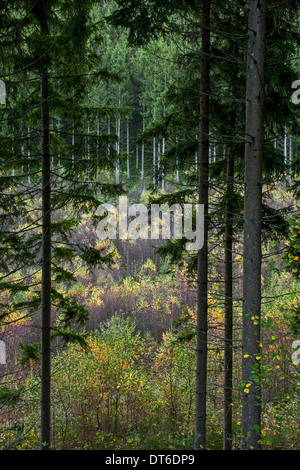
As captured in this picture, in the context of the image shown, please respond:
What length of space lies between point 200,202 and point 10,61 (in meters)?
4.15

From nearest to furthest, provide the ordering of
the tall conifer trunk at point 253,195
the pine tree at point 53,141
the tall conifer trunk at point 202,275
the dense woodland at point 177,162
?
the tall conifer trunk at point 253,195
the dense woodland at point 177,162
the pine tree at point 53,141
the tall conifer trunk at point 202,275

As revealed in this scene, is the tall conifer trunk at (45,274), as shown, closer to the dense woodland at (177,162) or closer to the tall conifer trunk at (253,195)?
the dense woodland at (177,162)

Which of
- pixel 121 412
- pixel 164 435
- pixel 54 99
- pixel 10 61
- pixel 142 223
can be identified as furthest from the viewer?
pixel 142 223

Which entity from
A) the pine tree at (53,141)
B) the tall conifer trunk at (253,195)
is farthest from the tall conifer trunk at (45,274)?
the tall conifer trunk at (253,195)

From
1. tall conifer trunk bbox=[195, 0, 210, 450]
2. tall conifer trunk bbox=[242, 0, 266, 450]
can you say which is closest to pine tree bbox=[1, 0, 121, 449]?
tall conifer trunk bbox=[195, 0, 210, 450]

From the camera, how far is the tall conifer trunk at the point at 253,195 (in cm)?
417

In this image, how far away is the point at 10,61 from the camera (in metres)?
5.56

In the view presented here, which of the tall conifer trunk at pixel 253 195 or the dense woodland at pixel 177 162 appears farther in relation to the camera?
the dense woodland at pixel 177 162

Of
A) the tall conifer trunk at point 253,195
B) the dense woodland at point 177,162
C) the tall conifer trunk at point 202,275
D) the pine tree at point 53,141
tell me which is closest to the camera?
the tall conifer trunk at point 253,195

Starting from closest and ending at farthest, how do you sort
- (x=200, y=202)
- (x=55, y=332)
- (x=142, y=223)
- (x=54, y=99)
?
(x=54, y=99)
(x=200, y=202)
(x=55, y=332)
(x=142, y=223)

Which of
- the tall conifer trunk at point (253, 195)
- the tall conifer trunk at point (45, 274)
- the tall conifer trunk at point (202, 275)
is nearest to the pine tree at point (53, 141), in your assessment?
the tall conifer trunk at point (45, 274)

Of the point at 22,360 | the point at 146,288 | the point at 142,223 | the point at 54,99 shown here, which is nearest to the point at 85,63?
the point at 54,99

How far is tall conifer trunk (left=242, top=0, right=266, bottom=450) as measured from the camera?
13.7ft
